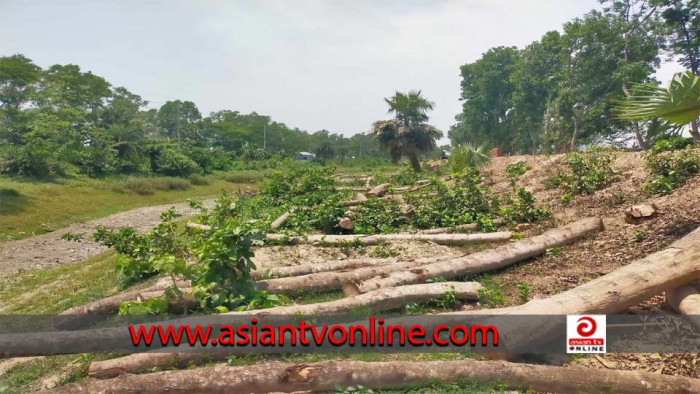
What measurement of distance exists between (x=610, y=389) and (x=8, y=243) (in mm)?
16776

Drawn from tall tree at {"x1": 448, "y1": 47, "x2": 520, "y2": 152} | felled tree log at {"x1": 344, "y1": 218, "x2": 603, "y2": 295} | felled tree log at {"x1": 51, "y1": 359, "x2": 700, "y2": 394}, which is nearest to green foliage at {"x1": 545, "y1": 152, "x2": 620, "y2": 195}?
felled tree log at {"x1": 344, "y1": 218, "x2": 603, "y2": 295}

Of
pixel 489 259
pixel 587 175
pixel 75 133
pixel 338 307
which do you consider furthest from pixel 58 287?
pixel 75 133

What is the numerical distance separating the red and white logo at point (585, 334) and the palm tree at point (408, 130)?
2180cm

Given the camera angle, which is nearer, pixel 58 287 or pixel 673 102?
pixel 673 102

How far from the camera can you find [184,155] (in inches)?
1307

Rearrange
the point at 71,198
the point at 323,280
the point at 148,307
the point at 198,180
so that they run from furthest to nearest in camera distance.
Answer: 1. the point at 198,180
2. the point at 71,198
3. the point at 323,280
4. the point at 148,307

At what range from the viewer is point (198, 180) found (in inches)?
1208

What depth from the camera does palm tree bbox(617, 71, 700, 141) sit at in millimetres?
5977

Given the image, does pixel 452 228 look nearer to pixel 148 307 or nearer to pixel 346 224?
pixel 346 224

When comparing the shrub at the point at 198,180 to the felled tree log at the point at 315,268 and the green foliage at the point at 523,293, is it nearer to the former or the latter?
the felled tree log at the point at 315,268

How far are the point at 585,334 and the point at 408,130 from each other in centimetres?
2283

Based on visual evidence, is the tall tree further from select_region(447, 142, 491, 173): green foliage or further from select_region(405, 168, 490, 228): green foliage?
select_region(405, 168, 490, 228): green foliage

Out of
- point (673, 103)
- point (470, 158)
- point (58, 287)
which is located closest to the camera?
point (673, 103)

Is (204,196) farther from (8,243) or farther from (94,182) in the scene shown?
(8,243)
